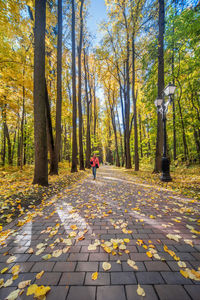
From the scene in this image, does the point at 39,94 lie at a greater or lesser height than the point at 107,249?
greater

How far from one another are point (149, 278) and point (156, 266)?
0.23 m

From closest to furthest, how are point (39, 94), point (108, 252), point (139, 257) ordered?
point (139, 257), point (108, 252), point (39, 94)

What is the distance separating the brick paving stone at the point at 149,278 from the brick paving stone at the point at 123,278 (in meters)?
0.07

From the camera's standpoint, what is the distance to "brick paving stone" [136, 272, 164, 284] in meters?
1.47

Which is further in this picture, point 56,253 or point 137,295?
point 56,253

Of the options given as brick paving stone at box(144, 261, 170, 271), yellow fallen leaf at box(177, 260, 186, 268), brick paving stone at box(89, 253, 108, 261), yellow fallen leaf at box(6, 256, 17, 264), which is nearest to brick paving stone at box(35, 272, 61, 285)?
brick paving stone at box(89, 253, 108, 261)

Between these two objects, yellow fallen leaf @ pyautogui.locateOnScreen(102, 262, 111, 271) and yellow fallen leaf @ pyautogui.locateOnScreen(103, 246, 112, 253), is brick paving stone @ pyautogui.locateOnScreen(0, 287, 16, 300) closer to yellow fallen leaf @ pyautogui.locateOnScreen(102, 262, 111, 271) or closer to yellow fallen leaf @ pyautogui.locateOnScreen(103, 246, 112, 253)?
yellow fallen leaf @ pyautogui.locateOnScreen(102, 262, 111, 271)

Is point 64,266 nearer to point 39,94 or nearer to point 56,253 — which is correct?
point 56,253

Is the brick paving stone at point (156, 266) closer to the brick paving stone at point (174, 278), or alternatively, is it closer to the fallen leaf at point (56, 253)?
the brick paving stone at point (174, 278)

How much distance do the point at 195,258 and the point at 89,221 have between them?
194 cm

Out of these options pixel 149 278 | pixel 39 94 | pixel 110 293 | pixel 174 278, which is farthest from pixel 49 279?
→ pixel 39 94

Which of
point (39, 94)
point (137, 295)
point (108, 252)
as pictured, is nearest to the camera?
point (137, 295)

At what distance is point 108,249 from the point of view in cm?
197

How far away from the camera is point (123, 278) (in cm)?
150
